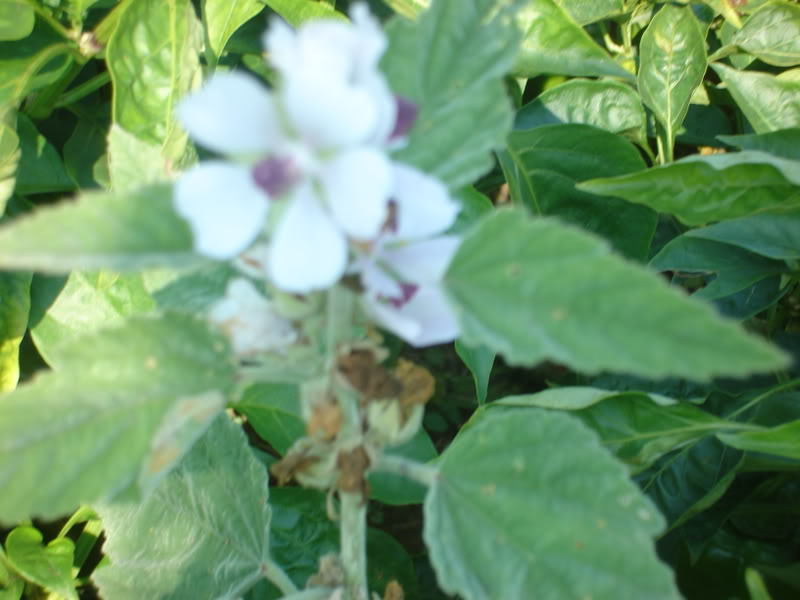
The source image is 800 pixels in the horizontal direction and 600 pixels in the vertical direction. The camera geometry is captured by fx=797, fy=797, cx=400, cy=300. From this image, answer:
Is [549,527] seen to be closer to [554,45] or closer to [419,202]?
[419,202]

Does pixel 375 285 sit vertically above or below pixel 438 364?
above

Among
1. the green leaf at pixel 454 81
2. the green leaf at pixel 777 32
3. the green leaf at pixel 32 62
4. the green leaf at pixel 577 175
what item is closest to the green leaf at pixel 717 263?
the green leaf at pixel 577 175

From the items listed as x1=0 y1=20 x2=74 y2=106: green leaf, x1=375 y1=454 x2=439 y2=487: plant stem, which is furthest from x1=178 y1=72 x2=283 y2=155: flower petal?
x1=0 y1=20 x2=74 y2=106: green leaf

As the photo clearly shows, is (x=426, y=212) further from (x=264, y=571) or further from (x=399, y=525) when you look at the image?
(x=399, y=525)

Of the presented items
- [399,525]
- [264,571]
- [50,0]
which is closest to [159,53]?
[50,0]

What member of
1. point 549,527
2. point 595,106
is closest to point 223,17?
point 595,106

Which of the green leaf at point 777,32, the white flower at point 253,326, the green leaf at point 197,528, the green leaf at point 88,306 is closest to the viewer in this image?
the white flower at point 253,326

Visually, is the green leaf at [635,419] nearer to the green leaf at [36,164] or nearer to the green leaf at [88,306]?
the green leaf at [88,306]
